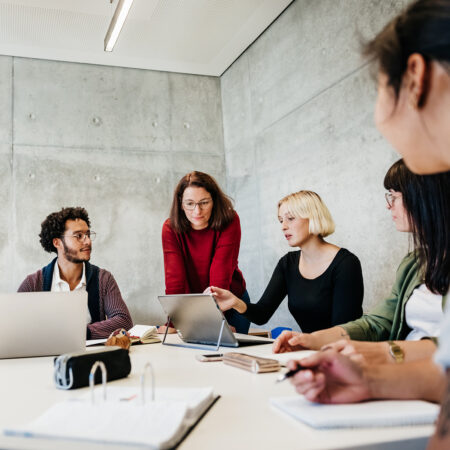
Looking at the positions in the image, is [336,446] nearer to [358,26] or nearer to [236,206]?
[358,26]

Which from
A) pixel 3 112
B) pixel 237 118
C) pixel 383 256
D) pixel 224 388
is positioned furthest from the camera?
pixel 237 118

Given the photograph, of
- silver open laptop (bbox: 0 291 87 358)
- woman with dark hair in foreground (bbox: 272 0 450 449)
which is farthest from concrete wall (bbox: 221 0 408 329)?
woman with dark hair in foreground (bbox: 272 0 450 449)

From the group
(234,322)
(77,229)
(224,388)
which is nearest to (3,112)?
(77,229)

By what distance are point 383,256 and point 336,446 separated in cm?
265

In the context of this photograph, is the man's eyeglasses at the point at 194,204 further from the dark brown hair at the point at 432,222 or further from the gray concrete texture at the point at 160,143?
the dark brown hair at the point at 432,222

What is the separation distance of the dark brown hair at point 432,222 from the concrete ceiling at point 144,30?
3291mm

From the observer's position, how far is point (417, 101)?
643 millimetres

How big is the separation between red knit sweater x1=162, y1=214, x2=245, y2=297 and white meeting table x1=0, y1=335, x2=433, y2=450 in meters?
1.18

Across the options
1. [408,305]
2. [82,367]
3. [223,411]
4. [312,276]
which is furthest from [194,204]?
[223,411]

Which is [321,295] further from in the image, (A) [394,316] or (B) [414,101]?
(B) [414,101]

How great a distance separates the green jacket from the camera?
180 centimetres

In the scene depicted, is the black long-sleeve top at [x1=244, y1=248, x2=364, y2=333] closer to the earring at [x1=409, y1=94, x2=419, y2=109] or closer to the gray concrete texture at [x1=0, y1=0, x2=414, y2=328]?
the gray concrete texture at [x1=0, y1=0, x2=414, y2=328]

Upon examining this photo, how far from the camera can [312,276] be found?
2.70 m

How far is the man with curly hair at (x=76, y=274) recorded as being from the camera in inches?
116
